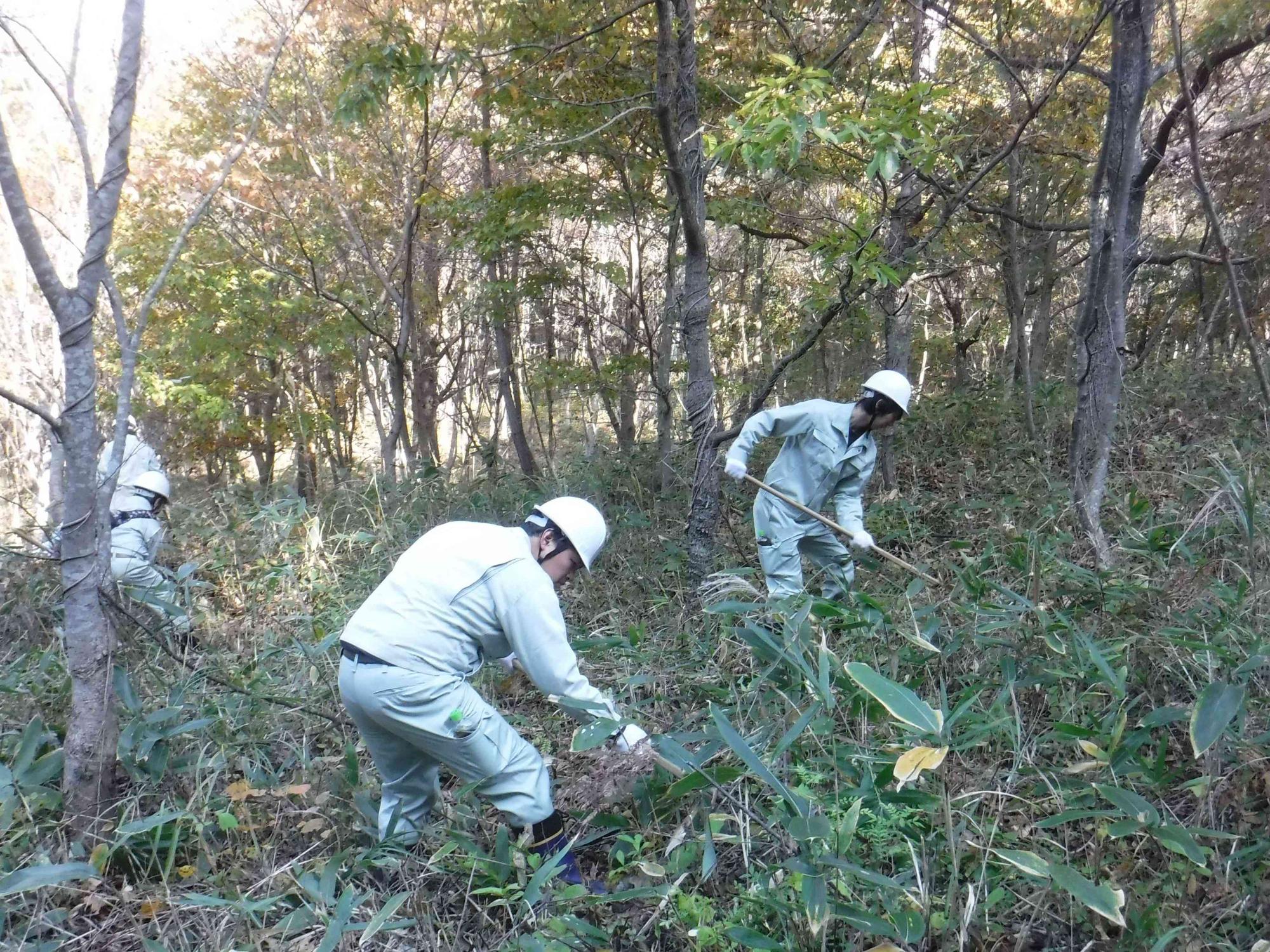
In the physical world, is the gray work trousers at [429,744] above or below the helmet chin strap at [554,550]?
below

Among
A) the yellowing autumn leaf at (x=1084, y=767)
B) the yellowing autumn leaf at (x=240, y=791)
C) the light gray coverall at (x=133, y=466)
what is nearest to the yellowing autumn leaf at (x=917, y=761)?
the yellowing autumn leaf at (x=1084, y=767)

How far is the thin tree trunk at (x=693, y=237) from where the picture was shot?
4391 mm

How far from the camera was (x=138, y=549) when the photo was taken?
201 inches

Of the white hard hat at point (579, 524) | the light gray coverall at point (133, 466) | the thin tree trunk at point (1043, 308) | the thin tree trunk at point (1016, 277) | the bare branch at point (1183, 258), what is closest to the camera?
the white hard hat at point (579, 524)

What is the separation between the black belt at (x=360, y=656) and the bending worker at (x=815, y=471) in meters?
2.34

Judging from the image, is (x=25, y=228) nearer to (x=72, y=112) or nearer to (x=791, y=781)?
(x=72, y=112)

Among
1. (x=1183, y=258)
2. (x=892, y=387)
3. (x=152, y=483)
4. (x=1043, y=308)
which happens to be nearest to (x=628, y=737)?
(x=892, y=387)

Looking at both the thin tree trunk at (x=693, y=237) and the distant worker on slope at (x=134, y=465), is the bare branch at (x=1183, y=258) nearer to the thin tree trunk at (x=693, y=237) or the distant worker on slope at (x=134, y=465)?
the thin tree trunk at (x=693, y=237)

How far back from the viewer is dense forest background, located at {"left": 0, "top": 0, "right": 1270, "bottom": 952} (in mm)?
2473

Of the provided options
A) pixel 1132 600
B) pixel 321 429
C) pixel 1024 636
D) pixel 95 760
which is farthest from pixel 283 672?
pixel 321 429

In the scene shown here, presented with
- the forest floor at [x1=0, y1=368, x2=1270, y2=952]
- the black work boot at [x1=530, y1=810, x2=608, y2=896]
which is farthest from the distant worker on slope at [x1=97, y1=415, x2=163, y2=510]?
the black work boot at [x1=530, y1=810, x2=608, y2=896]

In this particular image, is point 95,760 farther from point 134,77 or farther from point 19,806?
point 134,77

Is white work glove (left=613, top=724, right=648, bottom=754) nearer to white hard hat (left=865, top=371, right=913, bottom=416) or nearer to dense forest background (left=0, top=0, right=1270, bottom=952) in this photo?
dense forest background (left=0, top=0, right=1270, bottom=952)

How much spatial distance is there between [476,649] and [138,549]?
352 cm
